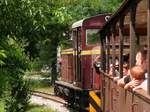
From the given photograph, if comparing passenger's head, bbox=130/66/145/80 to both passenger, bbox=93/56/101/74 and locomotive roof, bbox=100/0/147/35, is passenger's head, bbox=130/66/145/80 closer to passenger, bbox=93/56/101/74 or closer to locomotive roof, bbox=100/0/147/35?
locomotive roof, bbox=100/0/147/35

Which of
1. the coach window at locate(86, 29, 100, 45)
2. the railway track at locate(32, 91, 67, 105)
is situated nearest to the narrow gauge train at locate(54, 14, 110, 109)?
the coach window at locate(86, 29, 100, 45)

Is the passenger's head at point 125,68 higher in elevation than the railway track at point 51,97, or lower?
higher

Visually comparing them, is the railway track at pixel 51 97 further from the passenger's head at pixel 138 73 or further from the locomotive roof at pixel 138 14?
the passenger's head at pixel 138 73

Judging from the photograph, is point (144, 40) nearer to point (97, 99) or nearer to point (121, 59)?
point (121, 59)

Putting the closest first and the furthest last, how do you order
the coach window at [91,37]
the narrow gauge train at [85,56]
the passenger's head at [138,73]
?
the passenger's head at [138,73] → the narrow gauge train at [85,56] → the coach window at [91,37]

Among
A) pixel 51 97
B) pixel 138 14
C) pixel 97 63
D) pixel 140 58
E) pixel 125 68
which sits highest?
pixel 138 14

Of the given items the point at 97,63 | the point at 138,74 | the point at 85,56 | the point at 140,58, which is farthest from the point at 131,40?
the point at 85,56

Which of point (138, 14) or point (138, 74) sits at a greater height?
point (138, 14)

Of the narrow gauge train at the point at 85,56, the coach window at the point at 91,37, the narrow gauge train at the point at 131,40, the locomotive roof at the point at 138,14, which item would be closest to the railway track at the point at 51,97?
the narrow gauge train at the point at 85,56

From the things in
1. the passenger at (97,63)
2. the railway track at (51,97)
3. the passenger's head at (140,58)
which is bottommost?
the railway track at (51,97)

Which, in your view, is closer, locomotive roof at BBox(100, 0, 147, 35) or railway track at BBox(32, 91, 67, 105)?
locomotive roof at BBox(100, 0, 147, 35)

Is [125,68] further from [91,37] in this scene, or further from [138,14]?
[91,37]

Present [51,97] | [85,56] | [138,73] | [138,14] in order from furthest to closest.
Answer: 1. [51,97]
2. [85,56]
3. [138,14]
4. [138,73]

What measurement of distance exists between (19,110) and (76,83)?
4.24 metres
